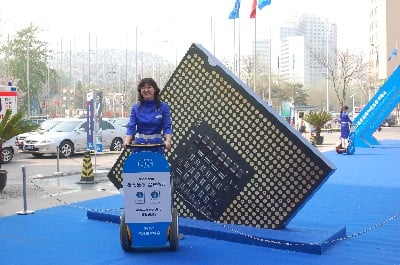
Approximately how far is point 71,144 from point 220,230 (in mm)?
13092

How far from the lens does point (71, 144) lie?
17953 millimetres

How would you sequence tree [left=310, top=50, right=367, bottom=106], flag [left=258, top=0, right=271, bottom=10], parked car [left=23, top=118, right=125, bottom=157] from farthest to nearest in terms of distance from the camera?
tree [left=310, top=50, right=367, bottom=106]
flag [left=258, top=0, right=271, bottom=10]
parked car [left=23, top=118, right=125, bottom=157]

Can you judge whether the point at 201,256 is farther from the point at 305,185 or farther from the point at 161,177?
the point at 305,185

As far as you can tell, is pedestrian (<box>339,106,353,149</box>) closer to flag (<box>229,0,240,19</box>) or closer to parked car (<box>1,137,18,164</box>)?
flag (<box>229,0,240,19</box>)

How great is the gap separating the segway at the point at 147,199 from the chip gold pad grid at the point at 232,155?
1.15 m

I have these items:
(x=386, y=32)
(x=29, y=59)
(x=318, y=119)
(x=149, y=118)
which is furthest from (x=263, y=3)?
(x=386, y=32)

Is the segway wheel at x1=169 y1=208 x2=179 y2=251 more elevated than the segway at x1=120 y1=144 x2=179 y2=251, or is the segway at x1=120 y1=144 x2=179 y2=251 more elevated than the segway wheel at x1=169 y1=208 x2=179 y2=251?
the segway at x1=120 y1=144 x2=179 y2=251

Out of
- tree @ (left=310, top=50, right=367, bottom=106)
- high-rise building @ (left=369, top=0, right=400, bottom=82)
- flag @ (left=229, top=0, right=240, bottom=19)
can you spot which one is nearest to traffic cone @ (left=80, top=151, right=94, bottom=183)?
flag @ (left=229, top=0, right=240, bottom=19)

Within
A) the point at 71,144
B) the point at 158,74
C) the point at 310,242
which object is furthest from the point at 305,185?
the point at 158,74

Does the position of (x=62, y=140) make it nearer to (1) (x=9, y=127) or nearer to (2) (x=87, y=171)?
(2) (x=87, y=171)

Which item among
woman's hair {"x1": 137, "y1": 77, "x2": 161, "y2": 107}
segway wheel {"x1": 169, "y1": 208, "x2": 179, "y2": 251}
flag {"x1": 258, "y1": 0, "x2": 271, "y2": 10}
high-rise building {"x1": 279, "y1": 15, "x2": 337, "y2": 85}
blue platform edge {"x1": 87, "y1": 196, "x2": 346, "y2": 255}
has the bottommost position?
blue platform edge {"x1": 87, "y1": 196, "x2": 346, "y2": 255}

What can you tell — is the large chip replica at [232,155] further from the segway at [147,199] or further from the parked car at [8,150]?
the parked car at [8,150]

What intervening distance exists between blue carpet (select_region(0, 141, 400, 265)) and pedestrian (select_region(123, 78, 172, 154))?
47.5 inches

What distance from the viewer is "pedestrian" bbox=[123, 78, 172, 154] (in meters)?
5.41
